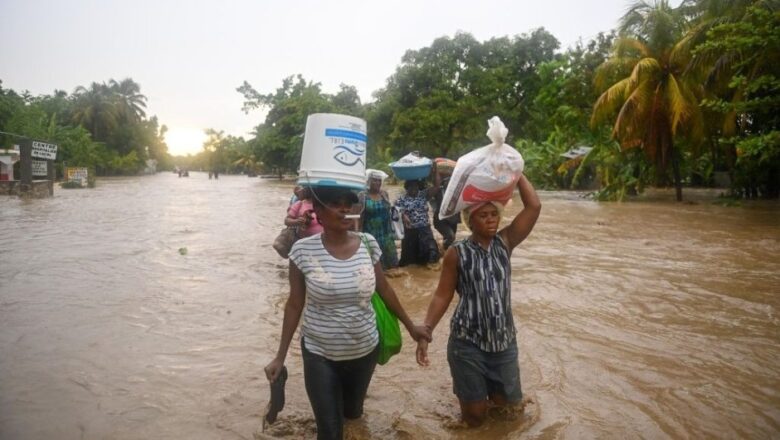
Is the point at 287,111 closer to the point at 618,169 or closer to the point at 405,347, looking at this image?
the point at 618,169

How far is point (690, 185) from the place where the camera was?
30.3m

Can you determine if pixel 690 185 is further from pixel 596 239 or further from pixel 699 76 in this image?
pixel 596 239

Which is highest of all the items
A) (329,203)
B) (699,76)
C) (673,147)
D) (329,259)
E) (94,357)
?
(699,76)

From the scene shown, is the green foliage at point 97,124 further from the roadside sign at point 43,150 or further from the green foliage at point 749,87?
the green foliage at point 749,87

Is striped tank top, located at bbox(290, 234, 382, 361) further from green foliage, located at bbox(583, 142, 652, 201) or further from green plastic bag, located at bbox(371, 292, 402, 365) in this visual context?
green foliage, located at bbox(583, 142, 652, 201)

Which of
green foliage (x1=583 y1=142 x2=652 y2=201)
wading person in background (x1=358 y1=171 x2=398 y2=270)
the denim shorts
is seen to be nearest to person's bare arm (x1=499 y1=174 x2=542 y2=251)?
the denim shorts

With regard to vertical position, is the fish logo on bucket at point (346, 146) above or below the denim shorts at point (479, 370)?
above

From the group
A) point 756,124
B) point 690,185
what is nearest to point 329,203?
point 756,124

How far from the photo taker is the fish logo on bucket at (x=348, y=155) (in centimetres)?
263

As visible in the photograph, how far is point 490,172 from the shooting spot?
2.75 metres

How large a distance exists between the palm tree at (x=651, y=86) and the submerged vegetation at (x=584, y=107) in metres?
0.05

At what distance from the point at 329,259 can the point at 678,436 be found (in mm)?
2244

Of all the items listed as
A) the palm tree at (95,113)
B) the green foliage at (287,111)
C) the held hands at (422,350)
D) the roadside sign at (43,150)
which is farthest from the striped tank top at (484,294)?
the palm tree at (95,113)

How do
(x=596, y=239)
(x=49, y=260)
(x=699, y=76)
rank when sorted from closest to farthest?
(x=49, y=260), (x=596, y=239), (x=699, y=76)
